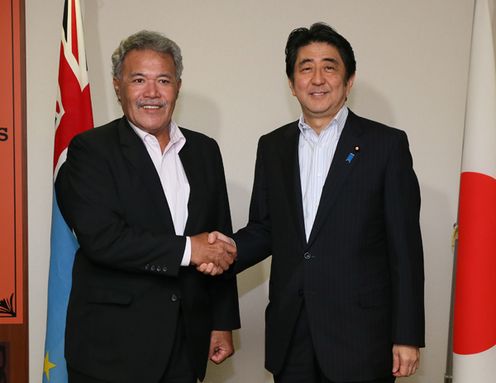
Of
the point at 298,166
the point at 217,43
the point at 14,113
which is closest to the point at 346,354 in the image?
the point at 298,166

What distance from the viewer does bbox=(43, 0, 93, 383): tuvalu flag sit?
8.10 feet

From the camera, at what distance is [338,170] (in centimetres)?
198

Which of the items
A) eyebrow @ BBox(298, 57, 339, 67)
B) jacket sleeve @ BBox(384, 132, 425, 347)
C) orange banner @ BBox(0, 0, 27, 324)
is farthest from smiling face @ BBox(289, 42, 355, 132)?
orange banner @ BBox(0, 0, 27, 324)

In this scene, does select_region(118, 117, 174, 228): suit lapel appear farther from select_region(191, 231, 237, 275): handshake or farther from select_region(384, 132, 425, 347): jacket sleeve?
select_region(384, 132, 425, 347): jacket sleeve

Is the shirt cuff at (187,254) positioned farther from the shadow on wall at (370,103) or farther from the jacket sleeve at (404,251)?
the shadow on wall at (370,103)

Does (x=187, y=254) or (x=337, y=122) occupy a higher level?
(x=337, y=122)

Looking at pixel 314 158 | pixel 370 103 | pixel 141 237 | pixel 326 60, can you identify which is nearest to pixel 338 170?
→ pixel 314 158

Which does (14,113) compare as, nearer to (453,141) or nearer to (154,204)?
(154,204)

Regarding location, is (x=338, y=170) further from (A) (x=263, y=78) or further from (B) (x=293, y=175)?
(A) (x=263, y=78)

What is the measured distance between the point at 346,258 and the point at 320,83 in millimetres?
579

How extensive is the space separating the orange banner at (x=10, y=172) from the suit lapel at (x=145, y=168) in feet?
3.39

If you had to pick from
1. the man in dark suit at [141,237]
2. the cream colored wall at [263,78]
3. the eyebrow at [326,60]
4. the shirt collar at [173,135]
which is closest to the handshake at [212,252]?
the man in dark suit at [141,237]

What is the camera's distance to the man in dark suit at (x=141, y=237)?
6.32 ft

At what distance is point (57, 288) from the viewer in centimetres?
247
